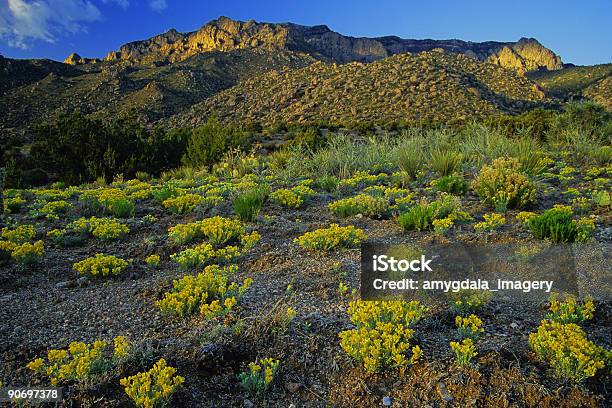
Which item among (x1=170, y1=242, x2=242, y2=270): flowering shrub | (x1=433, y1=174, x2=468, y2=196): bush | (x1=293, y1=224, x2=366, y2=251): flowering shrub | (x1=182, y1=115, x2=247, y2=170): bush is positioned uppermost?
(x1=182, y1=115, x2=247, y2=170): bush

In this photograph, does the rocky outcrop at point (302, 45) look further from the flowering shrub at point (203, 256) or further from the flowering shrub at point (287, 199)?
the flowering shrub at point (203, 256)

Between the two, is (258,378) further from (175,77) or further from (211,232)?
(175,77)

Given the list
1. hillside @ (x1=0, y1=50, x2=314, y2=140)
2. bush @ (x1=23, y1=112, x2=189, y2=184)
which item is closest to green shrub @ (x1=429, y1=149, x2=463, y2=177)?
bush @ (x1=23, y1=112, x2=189, y2=184)

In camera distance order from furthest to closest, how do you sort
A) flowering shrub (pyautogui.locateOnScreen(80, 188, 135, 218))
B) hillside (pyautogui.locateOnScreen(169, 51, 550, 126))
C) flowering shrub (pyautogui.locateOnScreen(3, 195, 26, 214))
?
hillside (pyautogui.locateOnScreen(169, 51, 550, 126)) → flowering shrub (pyautogui.locateOnScreen(3, 195, 26, 214)) → flowering shrub (pyautogui.locateOnScreen(80, 188, 135, 218))

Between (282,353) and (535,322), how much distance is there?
1971 mm

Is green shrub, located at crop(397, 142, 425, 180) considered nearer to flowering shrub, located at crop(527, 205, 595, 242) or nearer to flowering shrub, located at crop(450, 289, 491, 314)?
flowering shrub, located at crop(527, 205, 595, 242)

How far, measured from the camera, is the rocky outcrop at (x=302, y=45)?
293 ft

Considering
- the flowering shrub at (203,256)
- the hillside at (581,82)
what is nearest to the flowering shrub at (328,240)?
the flowering shrub at (203,256)

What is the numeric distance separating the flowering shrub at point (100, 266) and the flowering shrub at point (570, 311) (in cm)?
409

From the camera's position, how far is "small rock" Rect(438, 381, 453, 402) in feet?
8.64

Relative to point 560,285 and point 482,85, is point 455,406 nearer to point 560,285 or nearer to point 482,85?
point 560,285

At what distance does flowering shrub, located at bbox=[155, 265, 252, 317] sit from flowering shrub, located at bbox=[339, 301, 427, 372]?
1.04 m

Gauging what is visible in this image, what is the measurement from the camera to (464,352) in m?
2.78

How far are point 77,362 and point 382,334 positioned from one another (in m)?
2.05
